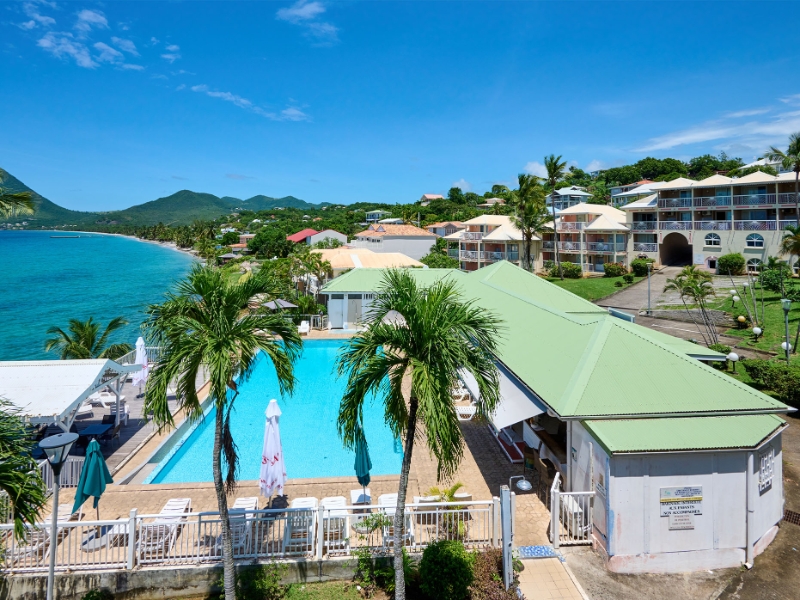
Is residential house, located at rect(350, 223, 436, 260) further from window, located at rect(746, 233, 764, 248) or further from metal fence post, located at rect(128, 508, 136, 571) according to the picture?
metal fence post, located at rect(128, 508, 136, 571)

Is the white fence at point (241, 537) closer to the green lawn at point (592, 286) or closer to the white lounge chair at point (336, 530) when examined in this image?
the white lounge chair at point (336, 530)

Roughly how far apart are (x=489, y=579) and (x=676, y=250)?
50600mm

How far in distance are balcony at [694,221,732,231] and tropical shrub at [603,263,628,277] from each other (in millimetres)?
7445

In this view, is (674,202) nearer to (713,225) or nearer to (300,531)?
(713,225)

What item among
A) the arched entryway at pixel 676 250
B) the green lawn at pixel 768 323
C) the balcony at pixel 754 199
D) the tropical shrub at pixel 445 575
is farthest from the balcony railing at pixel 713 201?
the tropical shrub at pixel 445 575

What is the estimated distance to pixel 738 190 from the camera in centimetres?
4528

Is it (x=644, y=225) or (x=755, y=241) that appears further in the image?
(x=644, y=225)

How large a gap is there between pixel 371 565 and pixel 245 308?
5.31m

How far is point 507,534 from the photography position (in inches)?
338

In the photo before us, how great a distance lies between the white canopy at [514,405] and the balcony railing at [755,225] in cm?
3954

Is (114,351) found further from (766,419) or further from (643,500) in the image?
(766,419)

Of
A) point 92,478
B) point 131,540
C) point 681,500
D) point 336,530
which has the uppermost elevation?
point 92,478

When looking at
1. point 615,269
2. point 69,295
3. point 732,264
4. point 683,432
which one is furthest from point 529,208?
point 69,295

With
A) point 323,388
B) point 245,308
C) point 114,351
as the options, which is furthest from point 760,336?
point 114,351
